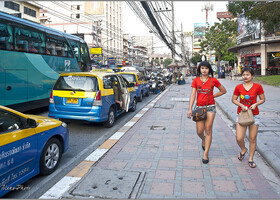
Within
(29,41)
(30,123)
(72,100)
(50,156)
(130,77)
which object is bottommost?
(50,156)

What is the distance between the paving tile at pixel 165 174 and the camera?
387 centimetres

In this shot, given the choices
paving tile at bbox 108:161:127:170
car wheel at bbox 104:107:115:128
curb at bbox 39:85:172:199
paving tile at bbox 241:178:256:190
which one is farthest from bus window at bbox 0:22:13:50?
paving tile at bbox 241:178:256:190

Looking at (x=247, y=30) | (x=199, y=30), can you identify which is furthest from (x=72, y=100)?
(x=199, y=30)

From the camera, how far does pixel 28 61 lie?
9211 millimetres

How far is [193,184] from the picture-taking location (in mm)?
3617

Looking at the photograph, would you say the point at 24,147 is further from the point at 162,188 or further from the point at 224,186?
the point at 224,186

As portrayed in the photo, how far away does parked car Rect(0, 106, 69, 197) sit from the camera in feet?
10.2

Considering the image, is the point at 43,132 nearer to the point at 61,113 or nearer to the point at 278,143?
the point at 61,113

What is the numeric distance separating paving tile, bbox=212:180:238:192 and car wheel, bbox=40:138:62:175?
101 inches

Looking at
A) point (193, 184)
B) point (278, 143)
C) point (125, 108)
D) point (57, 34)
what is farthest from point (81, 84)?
point (57, 34)

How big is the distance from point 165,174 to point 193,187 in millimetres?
578

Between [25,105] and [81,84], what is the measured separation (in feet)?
11.5

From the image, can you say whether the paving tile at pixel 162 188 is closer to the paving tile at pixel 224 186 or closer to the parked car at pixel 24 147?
the paving tile at pixel 224 186

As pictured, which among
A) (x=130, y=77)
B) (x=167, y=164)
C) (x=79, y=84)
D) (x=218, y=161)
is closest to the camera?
(x=167, y=164)
